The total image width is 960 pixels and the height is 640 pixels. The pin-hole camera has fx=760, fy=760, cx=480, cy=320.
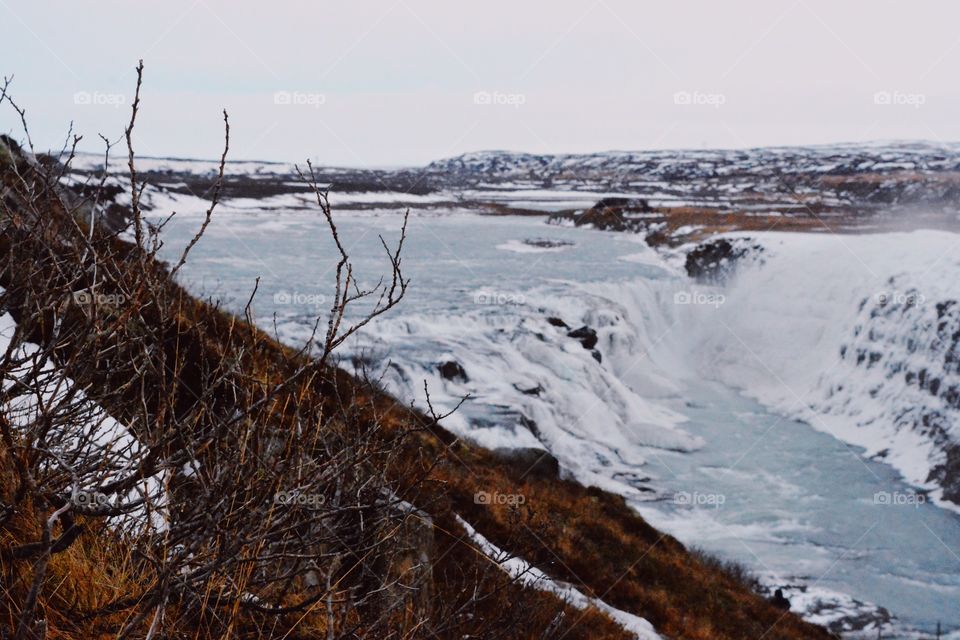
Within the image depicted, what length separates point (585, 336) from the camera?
24.0 m

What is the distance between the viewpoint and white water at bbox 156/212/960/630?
15297 millimetres

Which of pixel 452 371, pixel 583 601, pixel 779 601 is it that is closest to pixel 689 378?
pixel 452 371

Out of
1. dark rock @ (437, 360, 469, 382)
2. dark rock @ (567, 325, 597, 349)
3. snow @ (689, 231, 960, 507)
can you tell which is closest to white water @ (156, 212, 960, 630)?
snow @ (689, 231, 960, 507)

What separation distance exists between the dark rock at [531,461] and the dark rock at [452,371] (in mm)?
4607

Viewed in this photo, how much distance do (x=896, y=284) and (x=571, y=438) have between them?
16577 millimetres

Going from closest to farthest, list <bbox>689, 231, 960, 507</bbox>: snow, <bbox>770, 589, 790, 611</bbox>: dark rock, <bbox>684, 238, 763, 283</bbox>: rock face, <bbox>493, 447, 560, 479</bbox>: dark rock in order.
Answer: <bbox>770, 589, 790, 611</bbox>: dark rock < <bbox>493, 447, 560, 479</bbox>: dark rock < <bbox>689, 231, 960, 507</bbox>: snow < <bbox>684, 238, 763, 283</bbox>: rock face

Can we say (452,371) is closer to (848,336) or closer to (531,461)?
(531,461)

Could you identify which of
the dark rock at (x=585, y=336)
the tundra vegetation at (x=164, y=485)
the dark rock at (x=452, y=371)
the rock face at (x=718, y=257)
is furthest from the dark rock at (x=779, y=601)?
the rock face at (x=718, y=257)

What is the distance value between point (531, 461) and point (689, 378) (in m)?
15.3

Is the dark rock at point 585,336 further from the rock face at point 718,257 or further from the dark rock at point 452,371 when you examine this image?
the rock face at point 718,257

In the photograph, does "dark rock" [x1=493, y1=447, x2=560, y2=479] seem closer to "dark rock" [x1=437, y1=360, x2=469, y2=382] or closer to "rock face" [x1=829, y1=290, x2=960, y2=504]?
"dark rock" [x1=437, y1=360, x2=469, y2=382]

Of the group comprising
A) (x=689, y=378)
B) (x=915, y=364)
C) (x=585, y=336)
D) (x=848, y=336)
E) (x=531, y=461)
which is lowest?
(x=689, y=378)

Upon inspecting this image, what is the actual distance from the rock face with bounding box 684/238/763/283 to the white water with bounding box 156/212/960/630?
2.93ft

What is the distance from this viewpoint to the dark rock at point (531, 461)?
13.4 metres
